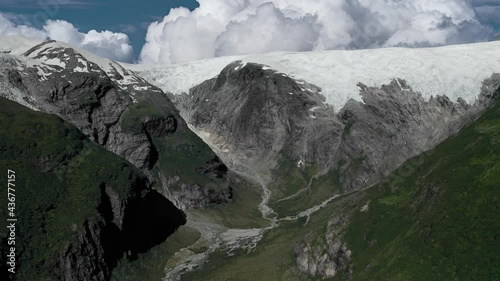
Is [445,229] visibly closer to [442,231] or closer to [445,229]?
[445,229]

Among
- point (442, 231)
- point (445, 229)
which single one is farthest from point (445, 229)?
point (442, 231)

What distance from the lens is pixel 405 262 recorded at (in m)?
162

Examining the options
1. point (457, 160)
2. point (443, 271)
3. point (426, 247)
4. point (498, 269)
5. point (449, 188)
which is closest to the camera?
point (498, 269)

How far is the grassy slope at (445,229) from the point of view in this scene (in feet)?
490

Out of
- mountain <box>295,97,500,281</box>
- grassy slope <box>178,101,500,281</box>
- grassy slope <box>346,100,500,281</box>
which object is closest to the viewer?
grassy slope <box>346,100,500,281</box>

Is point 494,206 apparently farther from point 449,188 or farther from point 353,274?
point 353,274

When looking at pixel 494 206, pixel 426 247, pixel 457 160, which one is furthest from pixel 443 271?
pixel 457 160

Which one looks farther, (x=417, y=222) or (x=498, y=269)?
(x=417, y=222)

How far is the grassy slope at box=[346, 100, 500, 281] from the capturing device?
149375 mm

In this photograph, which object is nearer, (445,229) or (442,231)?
(445,229)

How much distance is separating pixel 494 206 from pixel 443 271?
2476 cm

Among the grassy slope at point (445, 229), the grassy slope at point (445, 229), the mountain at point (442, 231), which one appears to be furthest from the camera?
the mountain at point (442, 231)

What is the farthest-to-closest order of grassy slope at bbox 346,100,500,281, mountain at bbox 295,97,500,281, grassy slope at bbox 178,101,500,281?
1. mountain at bbox 295,97,500,281
2. grassy slope at bbox 178,101,500,281
3. grassy slope at bbox 346,100,500,281

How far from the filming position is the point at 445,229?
16212 cm
